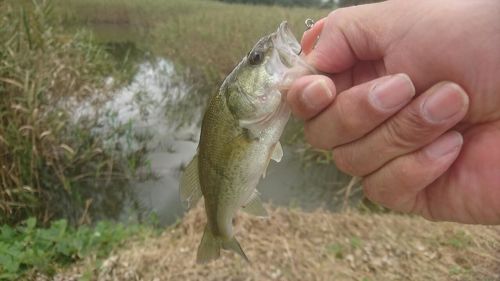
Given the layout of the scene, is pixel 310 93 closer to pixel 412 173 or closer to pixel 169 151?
pixel 412 173

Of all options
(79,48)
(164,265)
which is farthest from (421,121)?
(79,48)

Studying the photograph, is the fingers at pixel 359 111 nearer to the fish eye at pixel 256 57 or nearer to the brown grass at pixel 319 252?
the fish eye at pixel 256 57

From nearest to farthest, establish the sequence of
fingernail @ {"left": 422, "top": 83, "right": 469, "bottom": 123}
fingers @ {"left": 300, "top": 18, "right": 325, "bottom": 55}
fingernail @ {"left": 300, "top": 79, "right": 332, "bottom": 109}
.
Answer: fingernail @ {"left": 422, "top": 83, "right": 469, "bottom": 123} → fingernail @ {"left": 300, "top": 79, "right": 332, "bottom": 109} → fingers @ {"left": 300, "top": 18, "right": 325, "bottom": 55}

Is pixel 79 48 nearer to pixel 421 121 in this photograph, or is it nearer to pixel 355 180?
pixel 355 180

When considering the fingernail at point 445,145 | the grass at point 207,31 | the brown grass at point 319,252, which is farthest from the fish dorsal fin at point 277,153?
the grass at point 207,31

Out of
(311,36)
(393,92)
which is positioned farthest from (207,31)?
(393,92)

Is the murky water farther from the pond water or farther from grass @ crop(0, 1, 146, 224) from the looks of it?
grass @ crop(0, 1, 146, 224)

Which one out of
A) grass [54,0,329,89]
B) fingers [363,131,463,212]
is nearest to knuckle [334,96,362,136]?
fingers [363,131,463,212]
